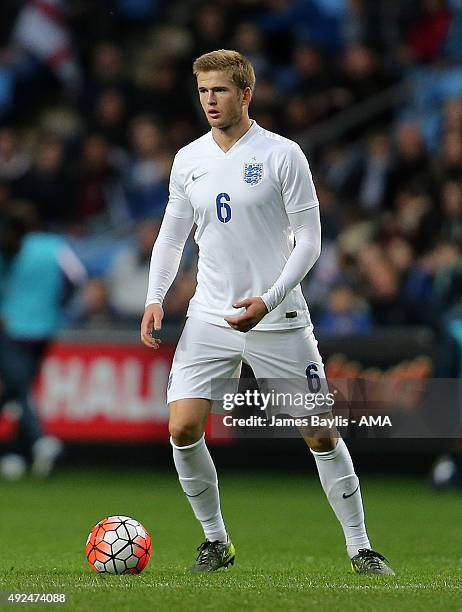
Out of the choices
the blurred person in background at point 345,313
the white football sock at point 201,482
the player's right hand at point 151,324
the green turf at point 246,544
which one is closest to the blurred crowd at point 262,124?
the blurred person in background at point 345,313

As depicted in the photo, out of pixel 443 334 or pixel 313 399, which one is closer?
pixel 313 399

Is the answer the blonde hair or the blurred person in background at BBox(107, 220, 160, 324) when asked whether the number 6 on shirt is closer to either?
the blonde hair

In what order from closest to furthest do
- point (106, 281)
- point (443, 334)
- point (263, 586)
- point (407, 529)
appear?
1. point (263, 586)
2. point (407, 529)
3. point (443, 334)
4. point (106, 281)

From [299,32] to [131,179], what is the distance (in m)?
2.35

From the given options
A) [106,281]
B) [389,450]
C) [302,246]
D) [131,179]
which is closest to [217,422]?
[389,450]

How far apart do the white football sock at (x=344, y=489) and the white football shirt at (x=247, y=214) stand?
58cm

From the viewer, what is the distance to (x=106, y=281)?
1266 centimetres

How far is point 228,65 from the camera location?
5742 mm

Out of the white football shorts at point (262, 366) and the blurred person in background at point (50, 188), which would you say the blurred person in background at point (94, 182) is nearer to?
the blurred person in background at point (50, 188)

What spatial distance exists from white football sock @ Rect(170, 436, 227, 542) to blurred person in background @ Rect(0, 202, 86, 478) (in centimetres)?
502

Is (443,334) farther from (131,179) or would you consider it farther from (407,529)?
(131,179)

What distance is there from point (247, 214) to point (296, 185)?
25cm

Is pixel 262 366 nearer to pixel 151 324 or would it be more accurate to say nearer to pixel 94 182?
pixel 151 324

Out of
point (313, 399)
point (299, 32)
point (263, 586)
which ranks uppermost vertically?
point (299, 32)
